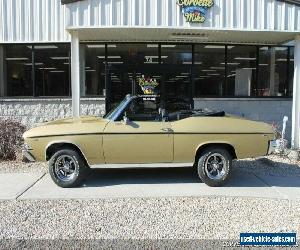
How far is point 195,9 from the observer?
9438mm

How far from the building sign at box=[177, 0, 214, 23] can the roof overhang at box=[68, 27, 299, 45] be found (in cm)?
27

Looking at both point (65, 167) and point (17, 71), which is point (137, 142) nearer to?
point (65, 167)

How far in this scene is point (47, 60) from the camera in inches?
492

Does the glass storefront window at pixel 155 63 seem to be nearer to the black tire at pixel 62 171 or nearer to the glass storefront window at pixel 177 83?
the glass storefront window at pixel 177 83

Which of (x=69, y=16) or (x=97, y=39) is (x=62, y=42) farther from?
(x=69, y=16)

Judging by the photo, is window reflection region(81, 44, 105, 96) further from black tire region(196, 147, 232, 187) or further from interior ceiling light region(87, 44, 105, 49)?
black tire region(196, 147, 232, 187)

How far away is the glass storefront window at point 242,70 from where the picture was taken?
12930mm

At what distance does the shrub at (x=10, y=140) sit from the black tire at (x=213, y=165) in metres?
4.59

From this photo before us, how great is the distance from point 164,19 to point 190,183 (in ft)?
14.1

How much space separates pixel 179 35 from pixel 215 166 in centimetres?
492

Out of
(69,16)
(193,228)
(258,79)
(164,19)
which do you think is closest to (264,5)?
(164,19)

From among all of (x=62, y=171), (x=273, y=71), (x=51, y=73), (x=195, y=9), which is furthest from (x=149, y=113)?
(x=273, y=71)

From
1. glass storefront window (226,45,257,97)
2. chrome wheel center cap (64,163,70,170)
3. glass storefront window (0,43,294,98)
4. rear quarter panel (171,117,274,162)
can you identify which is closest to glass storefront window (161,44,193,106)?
rear quarter panel (171,117,274,162)

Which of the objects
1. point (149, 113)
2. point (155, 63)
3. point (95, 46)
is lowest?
point (149, 113)
